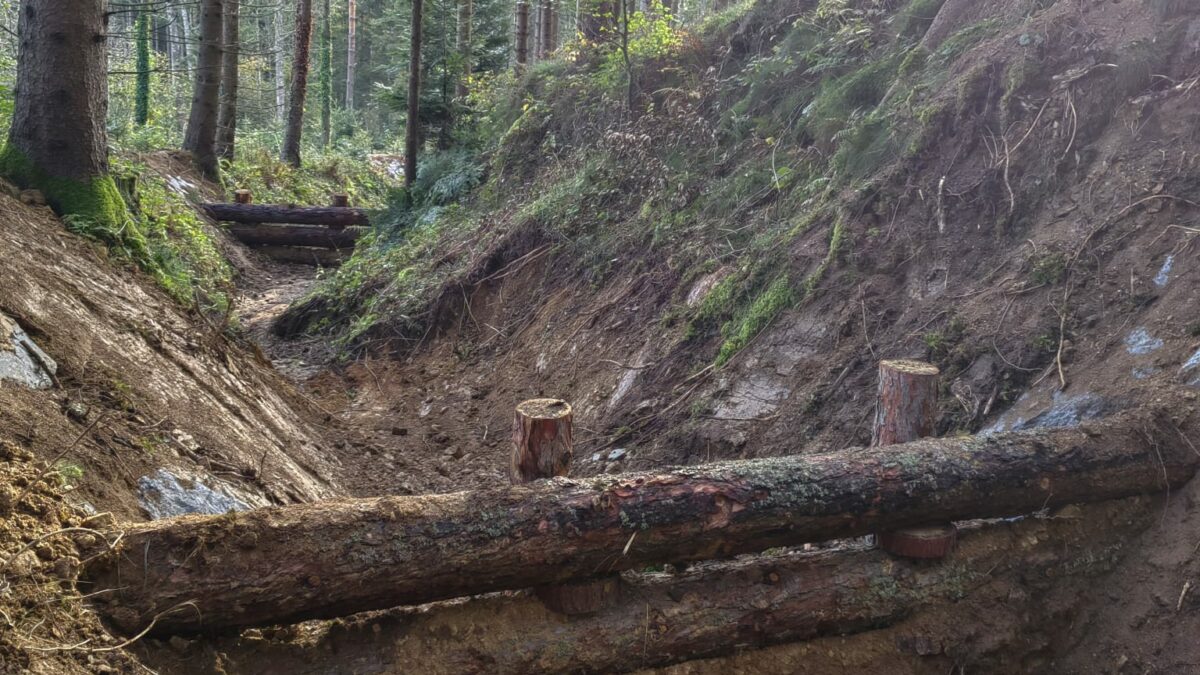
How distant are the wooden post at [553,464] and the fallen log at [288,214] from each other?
1281cm

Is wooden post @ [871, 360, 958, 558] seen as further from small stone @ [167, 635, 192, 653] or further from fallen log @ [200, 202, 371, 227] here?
fallen log @ [200, 202, 371, 227]

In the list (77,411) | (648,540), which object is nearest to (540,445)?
(648,540)

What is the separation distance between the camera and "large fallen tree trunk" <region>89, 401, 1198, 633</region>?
2.88 metres

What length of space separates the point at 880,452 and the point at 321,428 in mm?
5257

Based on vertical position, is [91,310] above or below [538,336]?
above

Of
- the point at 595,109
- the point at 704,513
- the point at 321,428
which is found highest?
the point at 595,109

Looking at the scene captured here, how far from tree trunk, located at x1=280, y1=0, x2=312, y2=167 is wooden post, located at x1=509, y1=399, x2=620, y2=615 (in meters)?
19.9

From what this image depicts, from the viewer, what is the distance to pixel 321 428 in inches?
295

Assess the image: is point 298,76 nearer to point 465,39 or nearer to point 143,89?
point 143,89

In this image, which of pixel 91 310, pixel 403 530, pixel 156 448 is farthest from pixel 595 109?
pixel 403 530

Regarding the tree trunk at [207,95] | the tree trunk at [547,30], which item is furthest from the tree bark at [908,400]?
the tree trunk at [547,30]

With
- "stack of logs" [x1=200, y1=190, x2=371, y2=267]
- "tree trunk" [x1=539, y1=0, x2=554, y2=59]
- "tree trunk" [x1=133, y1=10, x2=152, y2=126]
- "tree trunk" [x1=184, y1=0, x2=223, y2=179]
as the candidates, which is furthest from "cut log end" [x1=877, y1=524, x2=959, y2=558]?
"tree trunk" [x1=133, y1=10, x2=152, y2=126]

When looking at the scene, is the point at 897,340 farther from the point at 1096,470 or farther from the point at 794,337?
the point at 1096,470

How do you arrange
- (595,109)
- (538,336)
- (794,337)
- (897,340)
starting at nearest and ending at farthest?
1. (897,340)
2. (794,337)
3. (538,336)
4. (595,109)
